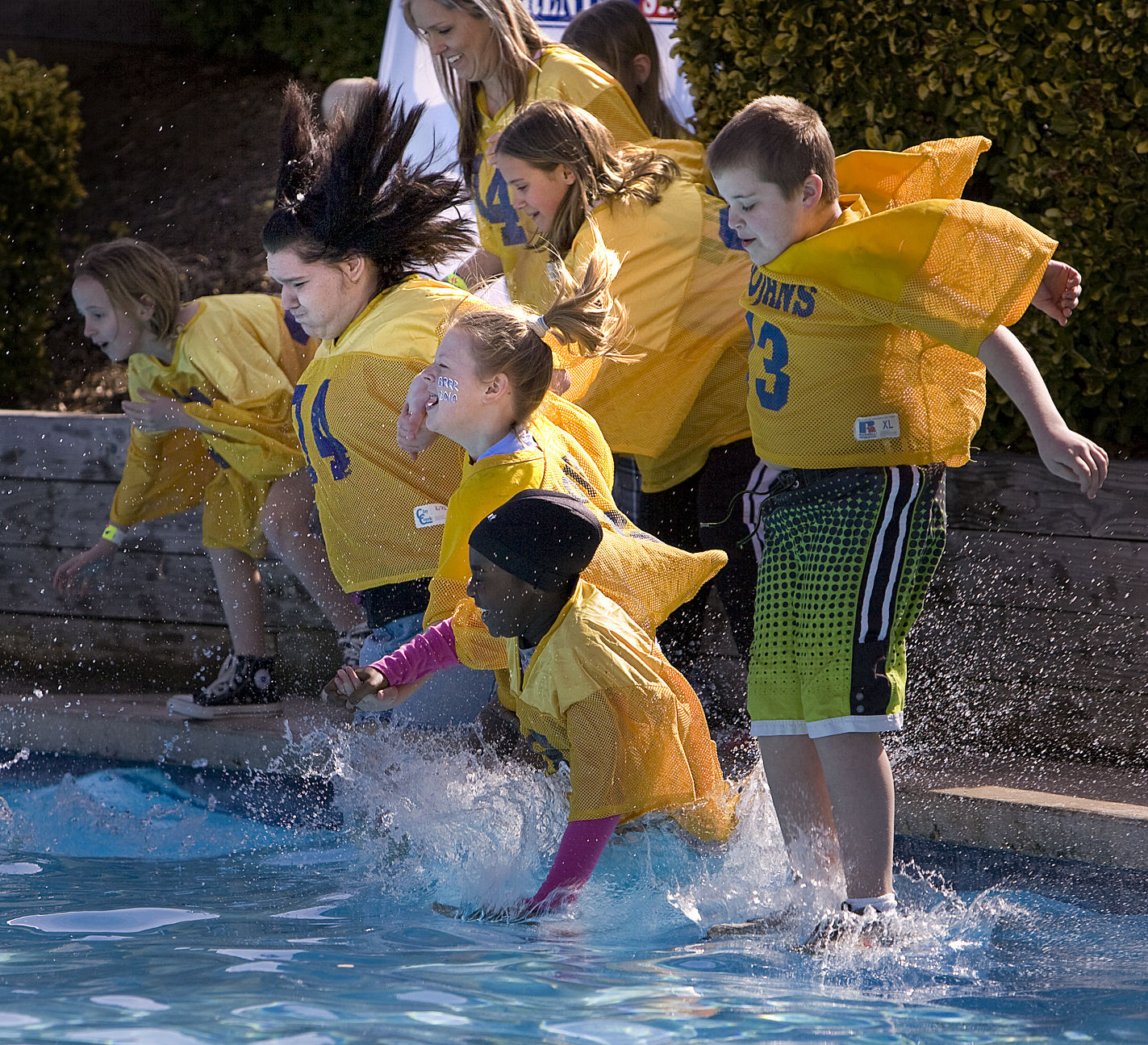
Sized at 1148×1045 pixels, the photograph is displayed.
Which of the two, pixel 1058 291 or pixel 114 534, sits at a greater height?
pixel 1058 291

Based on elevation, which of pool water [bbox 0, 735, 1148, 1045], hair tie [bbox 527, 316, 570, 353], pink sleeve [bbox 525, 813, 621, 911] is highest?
hair tie [bbox 527, 316, 570, 353]

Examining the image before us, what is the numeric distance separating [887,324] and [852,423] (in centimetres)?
22

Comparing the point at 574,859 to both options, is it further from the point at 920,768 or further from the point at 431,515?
the point at 920,768

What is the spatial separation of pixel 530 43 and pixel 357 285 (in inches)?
42.4

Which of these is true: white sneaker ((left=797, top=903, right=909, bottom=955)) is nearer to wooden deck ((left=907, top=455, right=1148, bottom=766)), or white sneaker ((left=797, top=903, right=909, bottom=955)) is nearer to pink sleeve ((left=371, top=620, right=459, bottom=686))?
pink sleeve ((left=371, top=620, right=459, bottom=686))

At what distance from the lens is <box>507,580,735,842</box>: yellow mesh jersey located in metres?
2.97

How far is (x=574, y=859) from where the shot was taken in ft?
9.79

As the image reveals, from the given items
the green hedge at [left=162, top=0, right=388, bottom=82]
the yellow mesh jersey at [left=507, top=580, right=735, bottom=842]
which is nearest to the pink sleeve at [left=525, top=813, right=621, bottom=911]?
the yellow mesh jersey at [left=507, top=580, right=735, bottom=842]

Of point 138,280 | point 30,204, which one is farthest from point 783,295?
point 30,204

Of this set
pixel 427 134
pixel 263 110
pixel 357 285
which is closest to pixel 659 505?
pixel 357 285

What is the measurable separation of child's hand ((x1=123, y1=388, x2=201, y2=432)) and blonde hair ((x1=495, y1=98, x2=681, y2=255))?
1397 mm

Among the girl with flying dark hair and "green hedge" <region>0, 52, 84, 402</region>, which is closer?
the girl with flying dark hair

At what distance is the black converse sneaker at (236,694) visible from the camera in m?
4.67

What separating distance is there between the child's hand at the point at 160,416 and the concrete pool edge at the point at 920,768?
3.09ft
